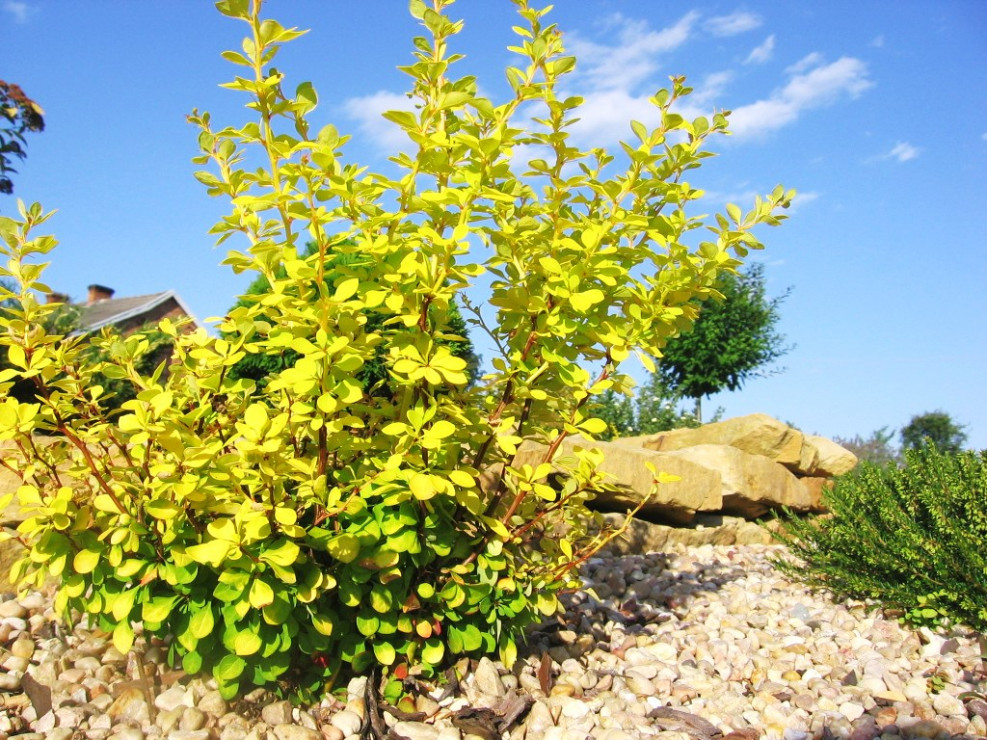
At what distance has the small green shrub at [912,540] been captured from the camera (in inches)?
136

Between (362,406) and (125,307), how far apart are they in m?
19.9

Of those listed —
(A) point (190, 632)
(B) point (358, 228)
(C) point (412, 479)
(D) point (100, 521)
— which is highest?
(B) point (358, 228)

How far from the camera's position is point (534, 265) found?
2340 millimetres

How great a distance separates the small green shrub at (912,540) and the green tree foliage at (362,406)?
6.52 ft

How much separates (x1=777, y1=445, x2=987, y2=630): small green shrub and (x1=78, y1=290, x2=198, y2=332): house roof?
17160mm

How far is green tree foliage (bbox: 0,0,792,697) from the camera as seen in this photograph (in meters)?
2.03

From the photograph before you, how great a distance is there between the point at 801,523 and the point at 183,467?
356 cm

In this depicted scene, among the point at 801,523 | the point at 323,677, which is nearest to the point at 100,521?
the point at 323,677

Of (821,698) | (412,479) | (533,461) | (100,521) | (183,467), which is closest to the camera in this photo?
(412,479)

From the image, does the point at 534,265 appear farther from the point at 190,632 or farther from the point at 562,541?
the point at 190,632

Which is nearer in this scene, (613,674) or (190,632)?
(190,632)

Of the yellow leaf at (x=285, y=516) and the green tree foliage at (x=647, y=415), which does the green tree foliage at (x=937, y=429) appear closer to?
the green tree foliage at (x=647, y=415)

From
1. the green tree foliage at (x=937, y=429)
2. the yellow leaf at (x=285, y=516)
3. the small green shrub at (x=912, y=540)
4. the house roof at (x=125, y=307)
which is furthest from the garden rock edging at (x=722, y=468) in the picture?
the house roof at (x=125, y=307)

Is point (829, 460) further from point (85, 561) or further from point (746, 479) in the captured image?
point (85, 561)
